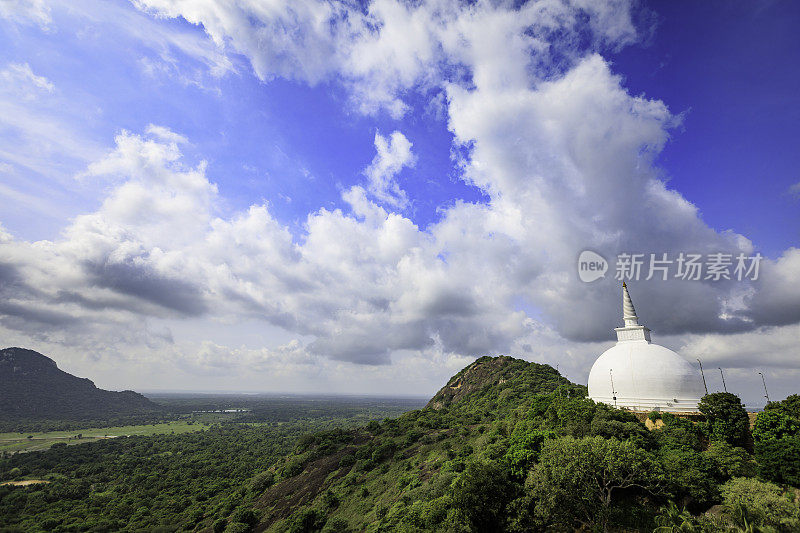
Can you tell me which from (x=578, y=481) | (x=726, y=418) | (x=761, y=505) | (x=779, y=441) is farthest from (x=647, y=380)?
(x=578, y=481)

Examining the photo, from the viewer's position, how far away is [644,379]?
1731 inches

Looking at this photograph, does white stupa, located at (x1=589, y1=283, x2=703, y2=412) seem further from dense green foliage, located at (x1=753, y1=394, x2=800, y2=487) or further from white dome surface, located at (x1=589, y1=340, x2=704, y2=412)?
dense green foliage, located at (x1=753, y1=394, x2=800, y2=487)

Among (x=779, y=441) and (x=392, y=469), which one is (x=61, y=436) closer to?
(x=392, y=469)

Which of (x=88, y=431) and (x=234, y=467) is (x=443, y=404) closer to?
(x=234, y=467)

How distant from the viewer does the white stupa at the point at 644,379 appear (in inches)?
1681

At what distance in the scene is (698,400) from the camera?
1688 inches

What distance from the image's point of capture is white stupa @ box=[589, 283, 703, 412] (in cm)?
4269

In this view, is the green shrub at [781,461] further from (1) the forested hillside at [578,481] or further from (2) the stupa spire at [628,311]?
(2) the stupa spire at [628,311]

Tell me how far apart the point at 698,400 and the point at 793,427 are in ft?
37.0

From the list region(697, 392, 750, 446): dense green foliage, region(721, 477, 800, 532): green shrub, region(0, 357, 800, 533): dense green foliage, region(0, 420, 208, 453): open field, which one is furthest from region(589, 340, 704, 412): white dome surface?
region(0, 420, 208, 453): open field

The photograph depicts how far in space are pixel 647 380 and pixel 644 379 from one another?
1.06ft

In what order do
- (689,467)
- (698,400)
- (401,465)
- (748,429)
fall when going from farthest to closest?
1. (401,465)
2. (698,400)
3. (748,429)
4. (689,467)

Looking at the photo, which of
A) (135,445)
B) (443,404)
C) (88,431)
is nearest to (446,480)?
(443,404)

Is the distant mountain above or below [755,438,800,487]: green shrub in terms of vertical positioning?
below
